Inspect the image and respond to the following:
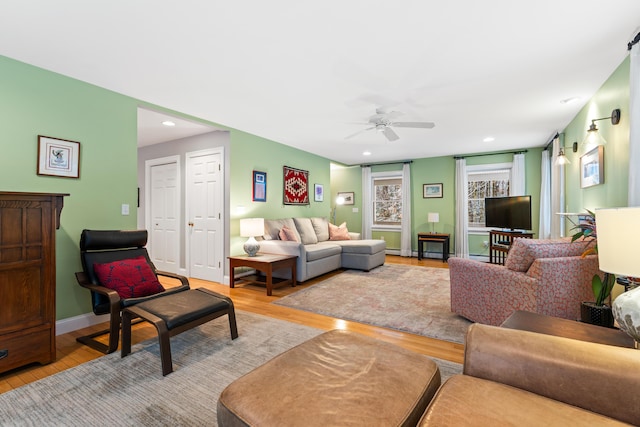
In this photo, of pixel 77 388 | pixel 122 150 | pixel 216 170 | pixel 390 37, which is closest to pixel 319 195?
pixel 216 170

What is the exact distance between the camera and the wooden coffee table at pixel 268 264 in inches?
150

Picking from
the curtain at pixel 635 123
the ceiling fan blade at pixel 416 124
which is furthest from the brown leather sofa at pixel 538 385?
the ceiling fan blade at pixel 416 124

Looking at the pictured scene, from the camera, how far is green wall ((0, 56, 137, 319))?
2.43 m

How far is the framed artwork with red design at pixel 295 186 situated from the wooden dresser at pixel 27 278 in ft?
12.0

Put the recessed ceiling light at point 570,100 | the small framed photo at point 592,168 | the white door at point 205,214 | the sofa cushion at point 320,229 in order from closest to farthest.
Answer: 1. the small framed photo at point 592,168
2. the recessed ceiling light at point 570,100
3. the white door at point 205,214
4. the sofa cushion at point 320,229

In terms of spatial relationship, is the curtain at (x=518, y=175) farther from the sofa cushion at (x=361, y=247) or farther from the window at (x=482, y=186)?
the sofa cushion at (x=361, y=247)

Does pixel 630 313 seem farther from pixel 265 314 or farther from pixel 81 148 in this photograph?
pixel 81 148

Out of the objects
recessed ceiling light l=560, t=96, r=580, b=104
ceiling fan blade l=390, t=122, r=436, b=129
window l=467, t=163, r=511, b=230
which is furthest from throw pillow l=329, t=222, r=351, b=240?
recessed ceiling light l=560, t=96, r=580, b=104

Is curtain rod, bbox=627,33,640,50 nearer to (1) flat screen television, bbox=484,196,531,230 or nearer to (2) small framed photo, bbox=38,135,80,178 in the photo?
(1) flat screen television, bbox=484,196,531,230

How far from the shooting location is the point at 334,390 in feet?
3.56

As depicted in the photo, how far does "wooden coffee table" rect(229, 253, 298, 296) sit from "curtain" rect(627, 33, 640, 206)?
3.49 metres

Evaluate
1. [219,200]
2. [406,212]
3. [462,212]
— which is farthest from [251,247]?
[462,212]

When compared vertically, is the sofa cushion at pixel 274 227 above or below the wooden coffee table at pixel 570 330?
above

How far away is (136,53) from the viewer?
233 cm
